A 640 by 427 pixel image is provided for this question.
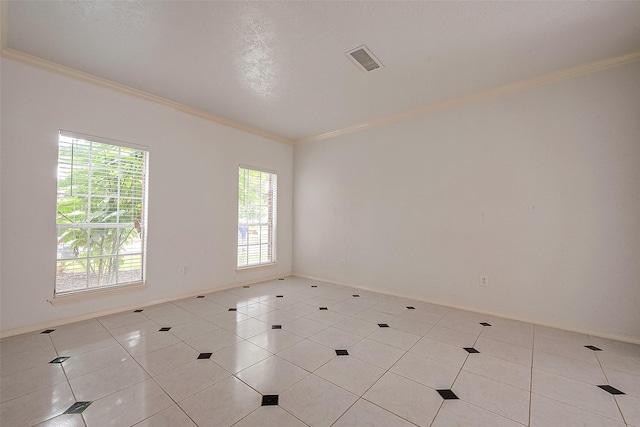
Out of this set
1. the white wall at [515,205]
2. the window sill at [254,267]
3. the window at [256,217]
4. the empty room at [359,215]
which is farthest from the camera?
the window at [256,217]

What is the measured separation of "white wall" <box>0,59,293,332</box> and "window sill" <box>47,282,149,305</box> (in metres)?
0.07

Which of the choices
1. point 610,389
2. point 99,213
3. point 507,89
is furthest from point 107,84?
point 610,389

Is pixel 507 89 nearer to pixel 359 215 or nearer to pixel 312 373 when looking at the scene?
pixel 359 215

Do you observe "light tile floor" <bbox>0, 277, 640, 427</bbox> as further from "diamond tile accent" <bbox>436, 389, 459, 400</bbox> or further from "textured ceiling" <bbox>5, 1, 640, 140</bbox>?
"textured ceiling" <bbox>5, 1, 640, 140</bbox>

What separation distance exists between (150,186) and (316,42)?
9.63 feet

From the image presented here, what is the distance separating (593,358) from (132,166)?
5.59m

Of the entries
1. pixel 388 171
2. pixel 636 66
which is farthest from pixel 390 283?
pixel 636 66

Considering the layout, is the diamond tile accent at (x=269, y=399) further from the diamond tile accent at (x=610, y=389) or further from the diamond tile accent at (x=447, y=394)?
the diamond tile accent at (x=610, y=389)

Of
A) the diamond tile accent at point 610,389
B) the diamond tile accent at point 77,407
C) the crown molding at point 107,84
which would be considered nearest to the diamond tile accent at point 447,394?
the diamond tile accent at point 610,389

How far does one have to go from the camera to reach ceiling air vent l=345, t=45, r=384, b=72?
8.84 feet

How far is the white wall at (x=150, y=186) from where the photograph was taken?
109 inches

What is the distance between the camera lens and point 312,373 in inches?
84.0

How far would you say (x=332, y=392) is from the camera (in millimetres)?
1902

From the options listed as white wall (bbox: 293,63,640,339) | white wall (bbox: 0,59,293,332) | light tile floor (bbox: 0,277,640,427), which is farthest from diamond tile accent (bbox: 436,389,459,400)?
white wall (bbox: 0,59,293,332)
